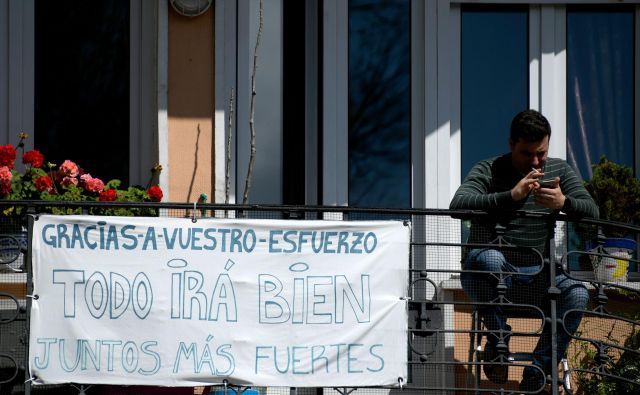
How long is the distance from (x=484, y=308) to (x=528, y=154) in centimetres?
96

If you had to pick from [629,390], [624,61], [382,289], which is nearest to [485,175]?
[382,289]

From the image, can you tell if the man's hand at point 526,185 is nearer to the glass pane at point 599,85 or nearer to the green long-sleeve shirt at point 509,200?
the green long-sleeve shirt at point 509,200

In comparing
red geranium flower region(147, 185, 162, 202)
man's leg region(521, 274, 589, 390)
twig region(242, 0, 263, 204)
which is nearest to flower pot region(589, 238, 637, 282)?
man's leg region(521, 274, 589, 390)

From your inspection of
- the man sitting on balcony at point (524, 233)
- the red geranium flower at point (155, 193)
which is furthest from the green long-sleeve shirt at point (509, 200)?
the red geranium flower at point (155, 193)

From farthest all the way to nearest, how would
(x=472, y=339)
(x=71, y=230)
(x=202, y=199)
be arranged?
(x=202, y=199) → (x=472, y=339) → (x=71, y=230)

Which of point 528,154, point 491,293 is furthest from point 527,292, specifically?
point 528,154

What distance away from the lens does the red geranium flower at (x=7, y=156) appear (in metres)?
9.62

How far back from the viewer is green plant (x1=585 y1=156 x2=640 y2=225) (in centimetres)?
1013

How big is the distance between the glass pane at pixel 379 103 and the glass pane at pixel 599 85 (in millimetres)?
1220

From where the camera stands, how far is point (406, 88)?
10641mm

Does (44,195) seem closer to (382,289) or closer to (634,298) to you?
(382,289)

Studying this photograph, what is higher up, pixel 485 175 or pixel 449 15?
pixel 449 15

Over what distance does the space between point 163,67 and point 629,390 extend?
379 centimetres

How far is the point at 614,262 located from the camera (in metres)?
9.73
